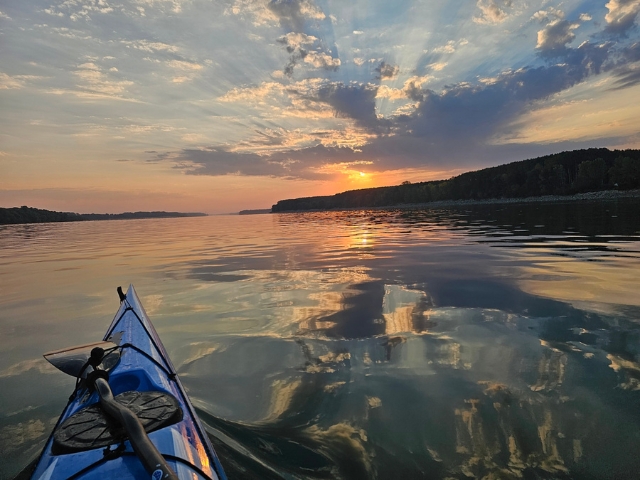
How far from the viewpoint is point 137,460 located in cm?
241

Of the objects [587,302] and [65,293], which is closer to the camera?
[587,302]

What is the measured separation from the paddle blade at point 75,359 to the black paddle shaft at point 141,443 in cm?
110

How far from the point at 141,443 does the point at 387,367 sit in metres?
3.85

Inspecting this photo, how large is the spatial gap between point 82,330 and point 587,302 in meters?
11.1

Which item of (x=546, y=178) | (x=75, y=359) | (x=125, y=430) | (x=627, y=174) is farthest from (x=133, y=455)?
(x=546, y=178)

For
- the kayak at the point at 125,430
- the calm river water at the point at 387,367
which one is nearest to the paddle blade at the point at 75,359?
the kayak at the point at 125,430

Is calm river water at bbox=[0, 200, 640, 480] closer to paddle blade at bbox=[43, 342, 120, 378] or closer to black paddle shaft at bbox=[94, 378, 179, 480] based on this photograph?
paddle blade at bbox=[43, 342, 120, 378]

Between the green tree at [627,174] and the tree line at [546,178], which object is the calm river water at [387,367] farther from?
the tree line at [546,178]

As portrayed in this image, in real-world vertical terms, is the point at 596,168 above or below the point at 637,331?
above

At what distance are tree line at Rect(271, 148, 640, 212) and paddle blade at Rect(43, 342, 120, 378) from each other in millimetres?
140102

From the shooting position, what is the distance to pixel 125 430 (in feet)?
8.43

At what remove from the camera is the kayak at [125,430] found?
2.34 metres

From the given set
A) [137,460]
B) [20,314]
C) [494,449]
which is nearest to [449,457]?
[494,449]

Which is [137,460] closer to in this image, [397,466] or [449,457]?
[397,466]
